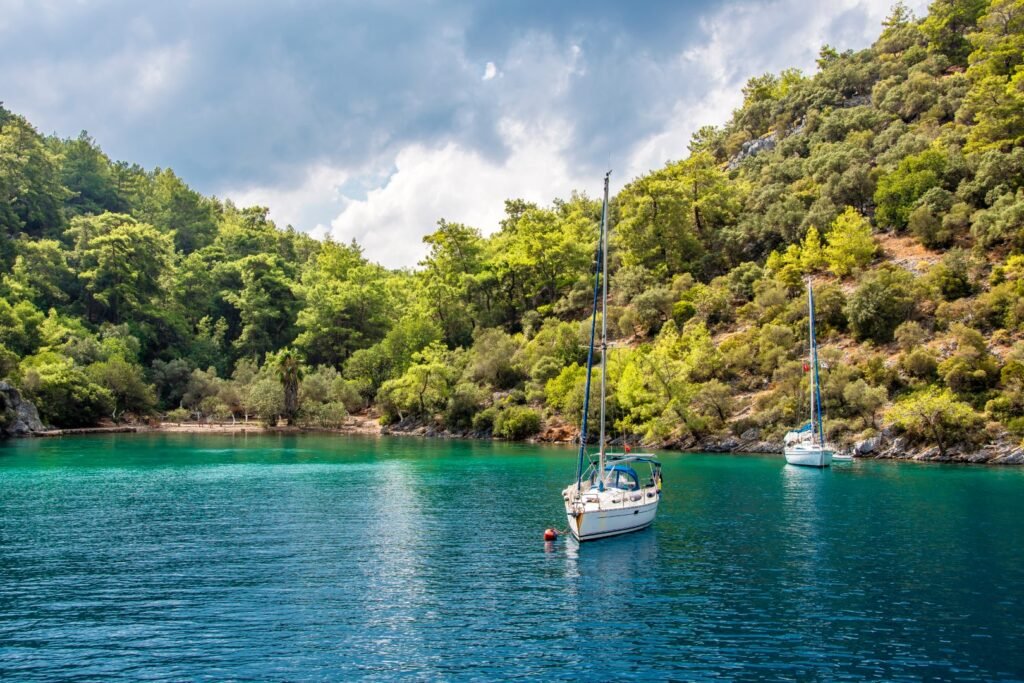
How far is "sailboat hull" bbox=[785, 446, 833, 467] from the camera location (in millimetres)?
57219

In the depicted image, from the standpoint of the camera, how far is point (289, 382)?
347 feet

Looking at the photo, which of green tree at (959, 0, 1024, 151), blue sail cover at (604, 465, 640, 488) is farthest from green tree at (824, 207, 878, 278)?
blue sail cover at (604, 465, 640, 488)

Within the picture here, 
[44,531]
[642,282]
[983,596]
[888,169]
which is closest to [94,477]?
[44,531]

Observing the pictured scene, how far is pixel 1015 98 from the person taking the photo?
91.2 metres

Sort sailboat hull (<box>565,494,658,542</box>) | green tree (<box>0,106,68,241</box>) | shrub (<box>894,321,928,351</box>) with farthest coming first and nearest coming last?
green tree (<box>0,106,68,241</box>) < shrub (<box>894,321,928,351</box>) < sailboat hull (<box>565,494,658,542</box>)

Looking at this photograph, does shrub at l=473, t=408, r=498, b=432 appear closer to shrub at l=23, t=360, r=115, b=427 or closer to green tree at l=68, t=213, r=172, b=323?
shrub at l=23, t=360, r=115, b=427

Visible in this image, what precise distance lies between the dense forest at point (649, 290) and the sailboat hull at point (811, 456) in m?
10.5

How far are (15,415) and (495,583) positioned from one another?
8083cm

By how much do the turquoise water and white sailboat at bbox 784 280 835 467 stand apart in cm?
1093

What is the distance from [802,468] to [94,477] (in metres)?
52.6

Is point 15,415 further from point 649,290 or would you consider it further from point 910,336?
point 910,336

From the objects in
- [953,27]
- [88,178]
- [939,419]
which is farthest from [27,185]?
[953,27]

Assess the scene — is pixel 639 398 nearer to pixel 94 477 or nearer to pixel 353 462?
pixel 353 462

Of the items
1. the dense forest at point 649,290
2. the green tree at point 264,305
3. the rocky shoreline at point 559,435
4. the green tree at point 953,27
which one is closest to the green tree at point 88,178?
the dense forest at point 649,290
